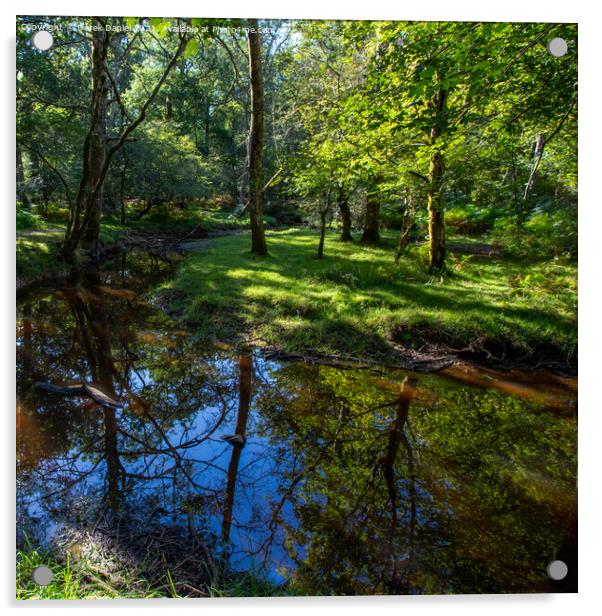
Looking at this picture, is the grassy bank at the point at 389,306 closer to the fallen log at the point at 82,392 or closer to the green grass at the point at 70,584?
the fallen log at the point at 82,392

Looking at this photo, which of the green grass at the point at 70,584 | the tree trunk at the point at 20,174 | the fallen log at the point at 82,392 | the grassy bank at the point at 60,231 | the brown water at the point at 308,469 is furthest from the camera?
the grassy bank at the point at 60,231

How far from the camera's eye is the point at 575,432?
13.1 ft

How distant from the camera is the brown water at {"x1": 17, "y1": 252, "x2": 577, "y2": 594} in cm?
270

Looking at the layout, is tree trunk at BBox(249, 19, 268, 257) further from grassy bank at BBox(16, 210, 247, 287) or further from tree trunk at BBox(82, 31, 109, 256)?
grassy bank at BBox(16, 210, 247, 287)

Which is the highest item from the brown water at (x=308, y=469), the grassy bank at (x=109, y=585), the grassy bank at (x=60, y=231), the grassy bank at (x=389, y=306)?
the grassy bank at (x=60, y=231)

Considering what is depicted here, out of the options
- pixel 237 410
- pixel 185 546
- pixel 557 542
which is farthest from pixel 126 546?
pixel 557 542

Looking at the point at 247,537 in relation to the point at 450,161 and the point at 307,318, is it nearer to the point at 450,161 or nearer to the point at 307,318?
the point at 307,318

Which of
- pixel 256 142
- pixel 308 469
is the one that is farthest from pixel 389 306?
pixel 256 142

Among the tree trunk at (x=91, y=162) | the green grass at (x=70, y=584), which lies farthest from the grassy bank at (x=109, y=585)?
the tree trunk at (x=91, y=162)

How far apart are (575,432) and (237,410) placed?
356 cm

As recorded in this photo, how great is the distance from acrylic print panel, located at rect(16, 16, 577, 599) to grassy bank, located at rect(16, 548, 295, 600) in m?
0.01

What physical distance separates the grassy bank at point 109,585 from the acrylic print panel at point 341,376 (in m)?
0.01

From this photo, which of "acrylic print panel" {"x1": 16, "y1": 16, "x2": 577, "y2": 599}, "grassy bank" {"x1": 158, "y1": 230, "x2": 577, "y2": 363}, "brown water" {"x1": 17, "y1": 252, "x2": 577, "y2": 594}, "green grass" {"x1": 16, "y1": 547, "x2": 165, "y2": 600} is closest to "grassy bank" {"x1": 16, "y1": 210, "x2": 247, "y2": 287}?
"acrylic print panel" {"x1": 16, "y1": 16, "x2": 577, "y2": 599}

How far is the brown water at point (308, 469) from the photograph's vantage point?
106 inches
